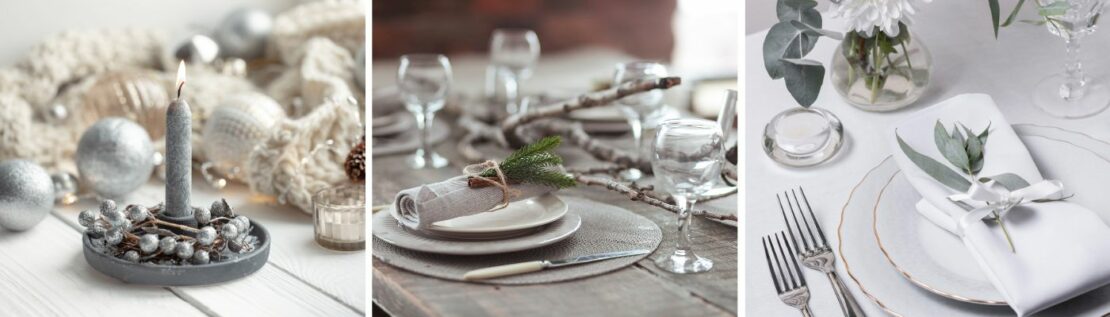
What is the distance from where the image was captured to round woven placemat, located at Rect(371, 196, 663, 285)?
730 mm

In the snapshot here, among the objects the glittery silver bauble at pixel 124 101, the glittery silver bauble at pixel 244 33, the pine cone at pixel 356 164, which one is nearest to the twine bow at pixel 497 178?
the pine cone at pixel 356 164

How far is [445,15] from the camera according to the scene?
6.58 ft

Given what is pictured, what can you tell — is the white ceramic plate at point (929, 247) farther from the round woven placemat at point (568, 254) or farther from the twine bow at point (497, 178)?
the twine bow at point (497, 178)

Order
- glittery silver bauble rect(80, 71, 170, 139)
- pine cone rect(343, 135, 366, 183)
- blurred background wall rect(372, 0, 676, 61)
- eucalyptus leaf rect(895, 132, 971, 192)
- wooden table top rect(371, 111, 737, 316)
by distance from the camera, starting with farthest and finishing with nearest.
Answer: blurred background wall rect(372, 0, 676, 61), glittery silver bauble rect(80, 71, 170, 139), pine cone rect(343, 135, 366, 183), eucalyptus leaf rect(895, 132, 971, 192), wooden table top rect(371, 111, 737, 316)

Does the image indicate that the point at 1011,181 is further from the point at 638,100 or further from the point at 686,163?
the point at 638,100

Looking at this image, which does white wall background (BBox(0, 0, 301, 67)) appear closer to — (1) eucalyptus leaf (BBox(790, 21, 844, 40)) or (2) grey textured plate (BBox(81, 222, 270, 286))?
(2) grey textured plate (BBox(81, 222, 270, 286))

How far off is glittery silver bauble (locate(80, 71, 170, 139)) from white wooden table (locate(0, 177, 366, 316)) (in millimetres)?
302

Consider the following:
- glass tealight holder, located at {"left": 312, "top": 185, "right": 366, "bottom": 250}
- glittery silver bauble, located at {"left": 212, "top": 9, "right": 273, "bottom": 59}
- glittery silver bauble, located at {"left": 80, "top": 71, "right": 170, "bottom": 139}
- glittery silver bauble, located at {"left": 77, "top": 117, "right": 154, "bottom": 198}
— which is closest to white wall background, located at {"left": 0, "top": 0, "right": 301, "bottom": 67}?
glittery silver bauble, located at {"left": 212, "top": 9, "right": 273, "bottom": 59}

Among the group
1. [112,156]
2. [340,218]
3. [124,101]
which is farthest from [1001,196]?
[124,101]

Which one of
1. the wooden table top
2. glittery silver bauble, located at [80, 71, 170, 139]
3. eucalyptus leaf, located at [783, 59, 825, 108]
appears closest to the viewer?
the wooden table top

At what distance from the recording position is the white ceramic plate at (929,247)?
0.72 metres

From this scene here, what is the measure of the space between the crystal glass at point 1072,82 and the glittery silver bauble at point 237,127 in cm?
79

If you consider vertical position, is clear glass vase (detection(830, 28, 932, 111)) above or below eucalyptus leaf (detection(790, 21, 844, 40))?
below

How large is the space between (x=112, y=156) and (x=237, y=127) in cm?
14
